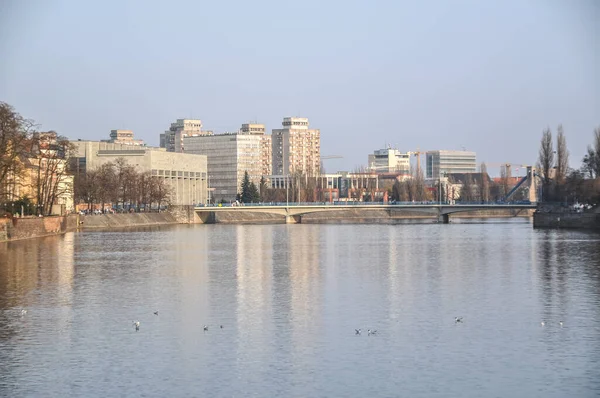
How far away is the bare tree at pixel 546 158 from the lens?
95.9m

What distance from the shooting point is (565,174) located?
315ft

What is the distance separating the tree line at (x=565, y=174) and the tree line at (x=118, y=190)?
44097 millimetres

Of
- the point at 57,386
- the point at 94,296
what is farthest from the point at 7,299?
the point at 57,386

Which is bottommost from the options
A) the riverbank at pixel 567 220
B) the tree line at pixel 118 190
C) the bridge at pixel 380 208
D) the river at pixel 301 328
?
the river at pixel 301 328

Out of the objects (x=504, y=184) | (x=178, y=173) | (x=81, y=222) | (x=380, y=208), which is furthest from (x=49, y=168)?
(x=504, y=184)

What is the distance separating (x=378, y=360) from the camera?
20.9 meters

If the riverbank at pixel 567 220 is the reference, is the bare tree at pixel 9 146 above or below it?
above

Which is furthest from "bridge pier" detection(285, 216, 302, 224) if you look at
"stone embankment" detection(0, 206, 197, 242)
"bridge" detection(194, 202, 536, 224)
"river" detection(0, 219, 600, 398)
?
"river" detection(0, 219, 600, 398)

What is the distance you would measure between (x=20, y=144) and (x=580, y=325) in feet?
154

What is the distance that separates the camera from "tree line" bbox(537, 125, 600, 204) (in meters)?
87.2

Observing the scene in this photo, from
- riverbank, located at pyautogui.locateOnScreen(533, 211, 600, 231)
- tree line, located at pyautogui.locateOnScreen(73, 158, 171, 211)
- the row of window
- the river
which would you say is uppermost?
the row of window

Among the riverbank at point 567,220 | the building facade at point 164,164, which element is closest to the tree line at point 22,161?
the riverbank at point 567,220

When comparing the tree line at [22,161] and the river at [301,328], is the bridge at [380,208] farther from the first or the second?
the river at [301,328]

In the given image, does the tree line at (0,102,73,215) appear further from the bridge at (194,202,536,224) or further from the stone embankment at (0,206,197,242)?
the bridge at (194,202,536,224)
